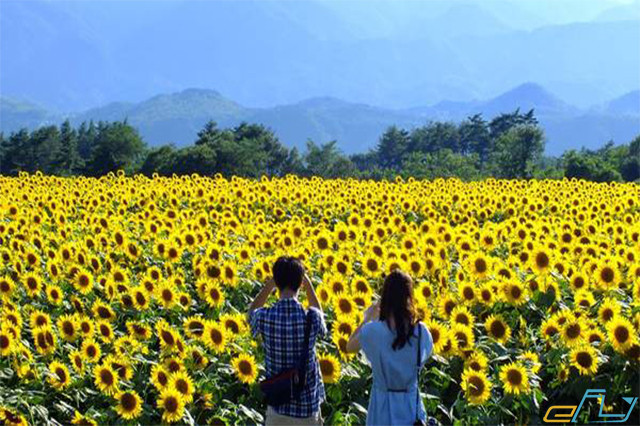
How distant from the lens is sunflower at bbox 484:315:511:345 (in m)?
7.41

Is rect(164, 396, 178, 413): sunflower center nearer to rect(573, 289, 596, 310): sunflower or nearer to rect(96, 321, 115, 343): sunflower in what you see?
rect(96, 321, 115, 343): sunflower

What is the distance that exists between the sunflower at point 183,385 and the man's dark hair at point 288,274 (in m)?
1.46

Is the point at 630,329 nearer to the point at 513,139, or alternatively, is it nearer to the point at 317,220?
the point at 317,220

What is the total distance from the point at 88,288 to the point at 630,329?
5.83 metres

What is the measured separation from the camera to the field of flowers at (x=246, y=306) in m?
6.66

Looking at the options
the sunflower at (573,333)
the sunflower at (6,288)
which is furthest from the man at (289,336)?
the sunflower at (6,288)

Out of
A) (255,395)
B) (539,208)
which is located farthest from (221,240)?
(539,208)

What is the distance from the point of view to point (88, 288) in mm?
9211

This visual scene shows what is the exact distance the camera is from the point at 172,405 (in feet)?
20.6

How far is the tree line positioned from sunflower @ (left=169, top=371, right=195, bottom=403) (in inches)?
1336

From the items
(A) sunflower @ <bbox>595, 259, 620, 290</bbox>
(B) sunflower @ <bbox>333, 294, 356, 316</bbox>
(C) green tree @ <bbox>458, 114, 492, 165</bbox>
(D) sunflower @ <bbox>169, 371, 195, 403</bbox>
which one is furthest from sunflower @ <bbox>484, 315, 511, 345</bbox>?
(C) green tree @ <bbox>458, 114, 492, 165</bbox>

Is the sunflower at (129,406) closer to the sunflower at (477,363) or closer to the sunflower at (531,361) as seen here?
the sunflower at (477,363)

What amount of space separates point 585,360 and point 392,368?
7.99 feet

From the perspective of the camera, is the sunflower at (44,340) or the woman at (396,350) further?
the sunflower at (44,340)
